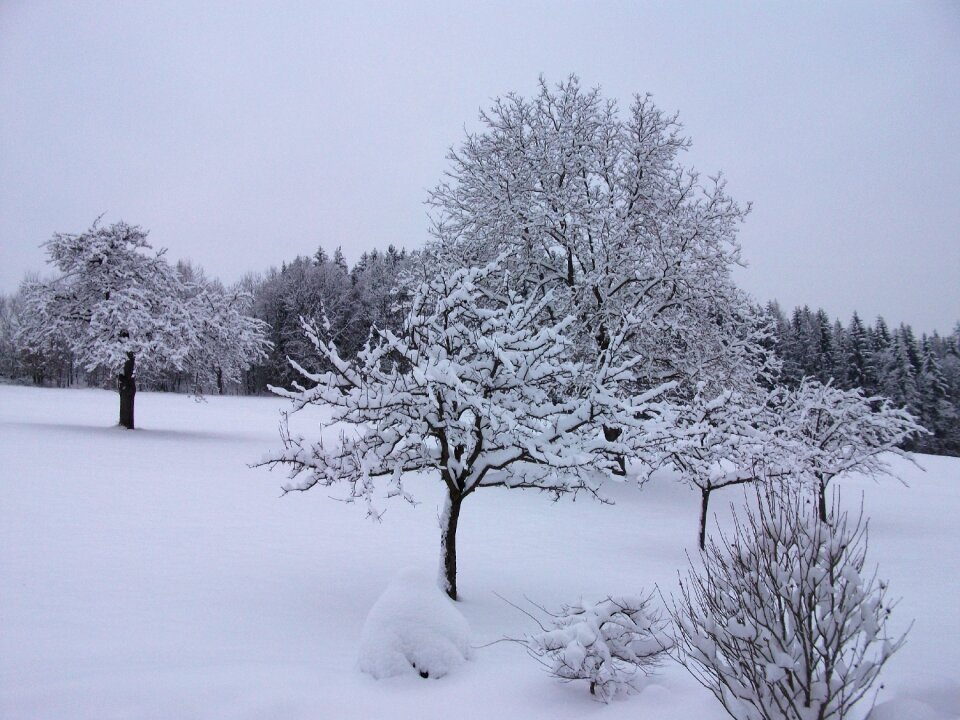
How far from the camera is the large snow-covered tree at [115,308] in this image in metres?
20.3

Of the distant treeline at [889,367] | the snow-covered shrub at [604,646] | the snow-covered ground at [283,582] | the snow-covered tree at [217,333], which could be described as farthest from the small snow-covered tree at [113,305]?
the distant treeline at [889,367]

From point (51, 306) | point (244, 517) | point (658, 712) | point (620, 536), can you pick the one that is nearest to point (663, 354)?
point (620, 536)

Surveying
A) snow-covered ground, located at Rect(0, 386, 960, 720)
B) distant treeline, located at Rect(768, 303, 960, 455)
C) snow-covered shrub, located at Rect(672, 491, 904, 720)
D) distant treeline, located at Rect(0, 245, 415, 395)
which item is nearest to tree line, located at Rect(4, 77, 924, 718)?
snow-covered shrub, located at Rect(672, 491, 904, 720)

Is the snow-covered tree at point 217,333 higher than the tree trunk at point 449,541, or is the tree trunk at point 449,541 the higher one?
the snow-covered tree at point 217,333

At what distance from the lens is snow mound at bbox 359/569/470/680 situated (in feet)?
16.0

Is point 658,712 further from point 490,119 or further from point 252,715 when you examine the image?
point 490,119

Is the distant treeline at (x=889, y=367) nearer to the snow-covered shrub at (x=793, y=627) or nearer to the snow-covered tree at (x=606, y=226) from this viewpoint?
the snow-covered tree at (x=606, y=226)

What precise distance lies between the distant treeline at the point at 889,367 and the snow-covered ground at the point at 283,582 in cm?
3674

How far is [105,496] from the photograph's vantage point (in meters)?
11.9

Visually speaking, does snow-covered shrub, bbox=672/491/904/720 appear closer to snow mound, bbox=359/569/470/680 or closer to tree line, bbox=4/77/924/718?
tree line, bbox=4/77/924/718

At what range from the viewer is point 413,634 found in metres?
5.01

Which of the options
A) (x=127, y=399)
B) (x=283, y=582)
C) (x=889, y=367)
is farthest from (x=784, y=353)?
(x=283, y=582)

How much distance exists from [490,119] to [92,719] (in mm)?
17677

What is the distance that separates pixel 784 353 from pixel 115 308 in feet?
170
